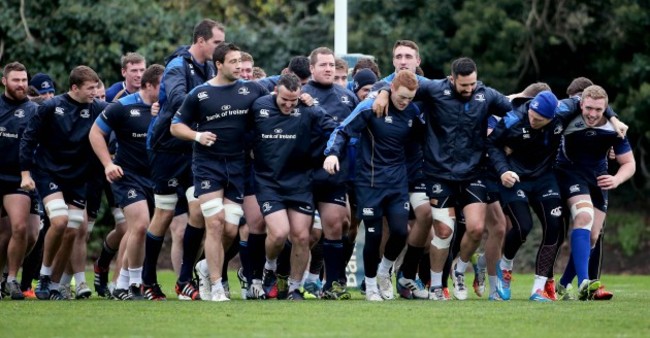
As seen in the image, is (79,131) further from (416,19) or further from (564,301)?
(416,19)

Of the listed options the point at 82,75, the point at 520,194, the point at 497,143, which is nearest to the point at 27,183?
the point at 82,75

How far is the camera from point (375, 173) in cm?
1424

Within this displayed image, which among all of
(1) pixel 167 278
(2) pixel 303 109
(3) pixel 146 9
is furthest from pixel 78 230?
(3) pixel 146 9

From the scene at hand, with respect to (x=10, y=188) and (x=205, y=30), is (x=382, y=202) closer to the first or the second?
(x=205, y=30)

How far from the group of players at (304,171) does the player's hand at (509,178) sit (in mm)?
18

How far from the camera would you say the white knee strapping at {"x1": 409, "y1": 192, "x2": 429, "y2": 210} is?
1470 centimetres

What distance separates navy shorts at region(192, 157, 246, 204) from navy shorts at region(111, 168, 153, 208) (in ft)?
3.80

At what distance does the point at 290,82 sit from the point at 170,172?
1.59 metres

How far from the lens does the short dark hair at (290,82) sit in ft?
45.6

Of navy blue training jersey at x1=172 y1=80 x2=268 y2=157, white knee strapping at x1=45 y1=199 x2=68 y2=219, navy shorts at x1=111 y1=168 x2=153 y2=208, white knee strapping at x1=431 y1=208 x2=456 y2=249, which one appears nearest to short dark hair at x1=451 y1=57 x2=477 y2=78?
white knee strapping at x1=431 y1=208 x2=456 y2=249

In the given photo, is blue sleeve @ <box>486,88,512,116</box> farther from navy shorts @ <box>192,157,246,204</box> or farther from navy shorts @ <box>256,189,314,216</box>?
navy shorts @ <box>192,157,246,204</box>

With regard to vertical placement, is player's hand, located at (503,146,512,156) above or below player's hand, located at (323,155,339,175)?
above

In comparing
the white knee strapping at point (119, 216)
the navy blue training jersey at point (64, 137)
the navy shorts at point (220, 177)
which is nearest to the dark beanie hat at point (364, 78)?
the navy shorts at point (220, 177)

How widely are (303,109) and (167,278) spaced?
27.1ft
